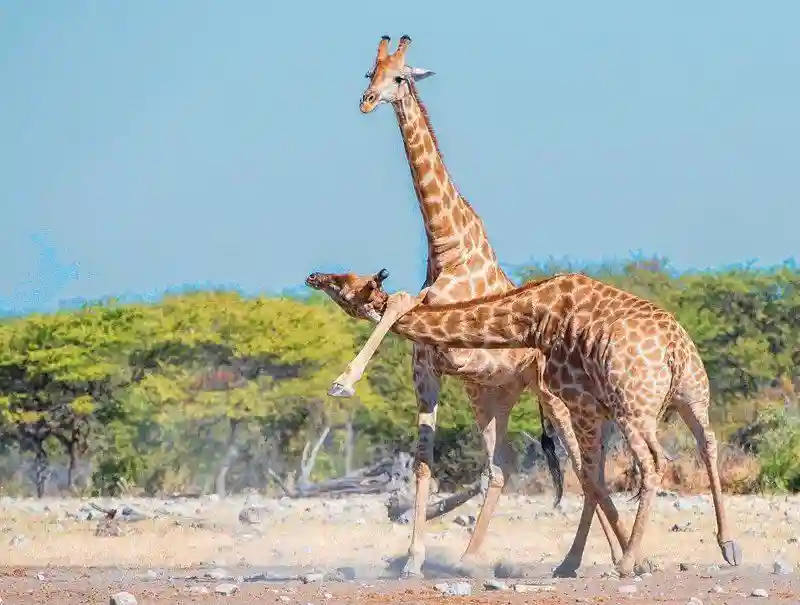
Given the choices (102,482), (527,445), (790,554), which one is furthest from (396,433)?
(790,554)

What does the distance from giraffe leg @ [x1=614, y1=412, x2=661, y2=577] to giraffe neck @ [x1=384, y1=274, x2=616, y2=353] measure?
0.60m

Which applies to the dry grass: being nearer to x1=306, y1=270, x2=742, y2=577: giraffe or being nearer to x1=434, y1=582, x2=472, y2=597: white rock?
x1=306, y1=270, x2=742, y2=577: giraffe

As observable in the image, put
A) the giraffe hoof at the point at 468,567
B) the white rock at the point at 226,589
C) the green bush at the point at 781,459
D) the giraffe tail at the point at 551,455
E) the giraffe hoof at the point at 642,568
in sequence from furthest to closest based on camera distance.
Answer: the green bush at the point at 781,459
the giraffe tail at the point at 551,455
the giraffe hoof at the point at 468,567
the giraffe hoof at the point at 642,568
the white rock at the point at 226,589

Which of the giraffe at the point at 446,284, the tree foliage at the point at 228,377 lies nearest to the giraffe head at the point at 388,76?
the giraffe at the point at 446,284

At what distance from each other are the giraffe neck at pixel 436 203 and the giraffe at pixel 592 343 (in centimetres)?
171

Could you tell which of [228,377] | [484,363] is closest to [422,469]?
[484,363]

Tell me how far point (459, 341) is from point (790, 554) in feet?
14.8

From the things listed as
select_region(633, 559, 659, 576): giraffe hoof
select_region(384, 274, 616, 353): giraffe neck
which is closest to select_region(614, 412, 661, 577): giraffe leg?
select_region(633, 559, 659, 576): giraffe hoof

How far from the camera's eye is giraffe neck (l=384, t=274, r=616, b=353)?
34.5ft

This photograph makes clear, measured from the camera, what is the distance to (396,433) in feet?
96.4

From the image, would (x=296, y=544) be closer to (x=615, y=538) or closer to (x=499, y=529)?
(x=499, y=529)

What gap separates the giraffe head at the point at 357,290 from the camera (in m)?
10.4

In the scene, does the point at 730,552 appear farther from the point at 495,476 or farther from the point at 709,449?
the point at 495,476

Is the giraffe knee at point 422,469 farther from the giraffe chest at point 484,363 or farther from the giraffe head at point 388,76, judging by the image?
the giraffe head at point 388,76
